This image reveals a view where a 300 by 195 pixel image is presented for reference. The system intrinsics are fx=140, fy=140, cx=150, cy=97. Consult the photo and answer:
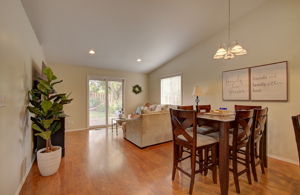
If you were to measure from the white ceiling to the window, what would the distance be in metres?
1.17

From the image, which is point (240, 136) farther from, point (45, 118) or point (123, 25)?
point (123, 25)

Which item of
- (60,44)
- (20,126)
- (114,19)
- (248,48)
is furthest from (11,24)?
(248,48)

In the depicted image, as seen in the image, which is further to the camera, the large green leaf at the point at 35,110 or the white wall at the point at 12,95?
the large green leaf at the point at 35,110

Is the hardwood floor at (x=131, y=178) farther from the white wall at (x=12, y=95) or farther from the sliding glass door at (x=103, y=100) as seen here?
the sliding glass door at (x=103, y=100)

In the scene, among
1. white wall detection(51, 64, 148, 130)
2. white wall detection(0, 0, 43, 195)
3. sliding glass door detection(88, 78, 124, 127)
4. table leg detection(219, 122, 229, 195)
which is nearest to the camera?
white wall detection(0, 0, 43, 195)

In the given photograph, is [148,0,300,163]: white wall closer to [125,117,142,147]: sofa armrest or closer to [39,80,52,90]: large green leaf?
[125,117,142,147]: sofa armrest

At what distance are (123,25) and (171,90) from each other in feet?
10.1

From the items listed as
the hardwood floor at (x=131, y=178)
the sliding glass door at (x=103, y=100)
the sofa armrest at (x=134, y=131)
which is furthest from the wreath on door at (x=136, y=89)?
the hardwood floor at (x=131, y=178)

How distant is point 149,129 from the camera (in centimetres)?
341

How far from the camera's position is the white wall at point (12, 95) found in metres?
1.49

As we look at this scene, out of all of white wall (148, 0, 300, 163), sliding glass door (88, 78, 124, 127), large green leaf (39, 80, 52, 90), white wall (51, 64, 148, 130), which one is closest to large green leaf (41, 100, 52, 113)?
large green leaf (39, 80, 52, 90)

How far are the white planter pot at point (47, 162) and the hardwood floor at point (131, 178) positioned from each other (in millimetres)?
86

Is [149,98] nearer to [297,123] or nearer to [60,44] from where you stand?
[60,44]

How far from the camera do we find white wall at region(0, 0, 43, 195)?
4.90 ft
